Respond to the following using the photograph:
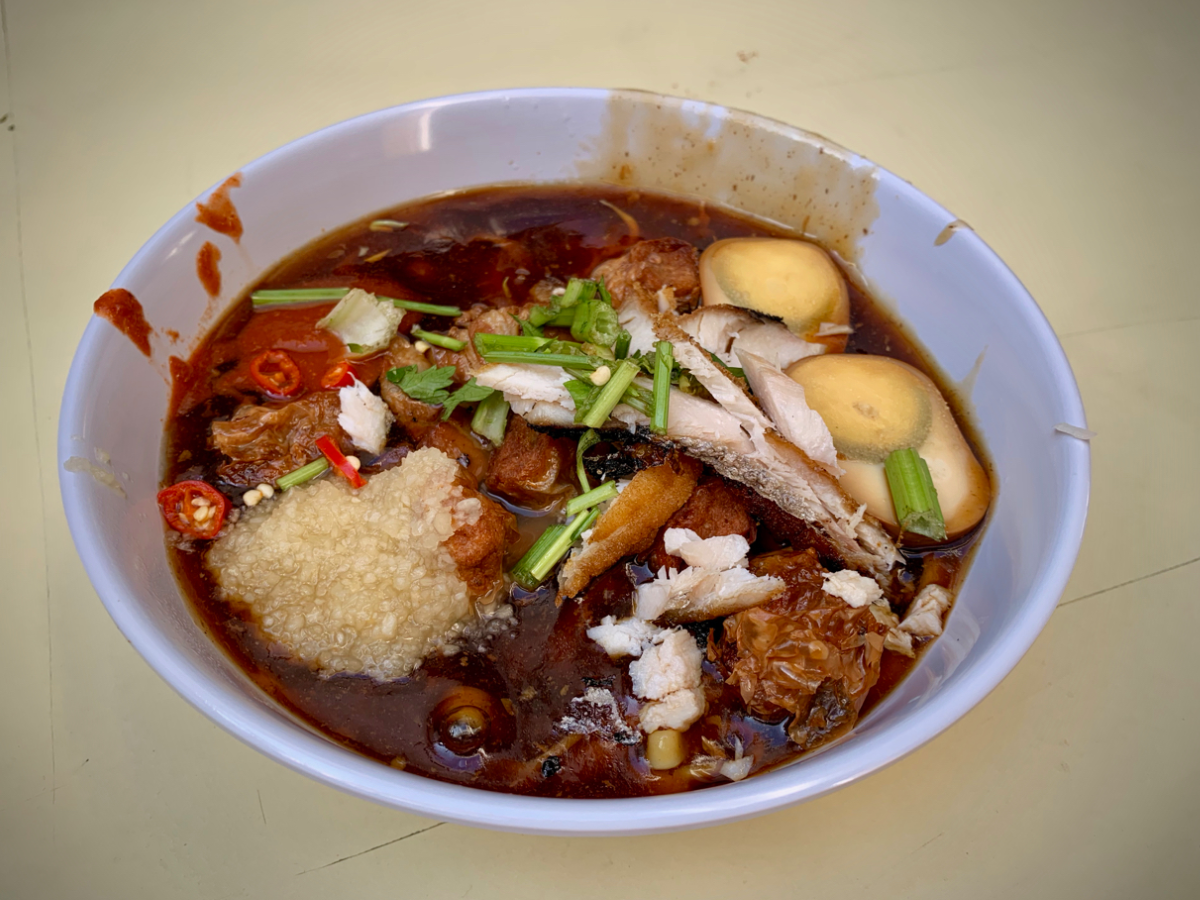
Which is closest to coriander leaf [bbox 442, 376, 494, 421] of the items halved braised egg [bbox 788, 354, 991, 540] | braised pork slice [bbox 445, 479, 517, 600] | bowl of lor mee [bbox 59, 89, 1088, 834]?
bowl of lor mee [bbox 59, 89, 1088, 834]

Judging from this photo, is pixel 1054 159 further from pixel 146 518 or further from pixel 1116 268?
pixel 146 518

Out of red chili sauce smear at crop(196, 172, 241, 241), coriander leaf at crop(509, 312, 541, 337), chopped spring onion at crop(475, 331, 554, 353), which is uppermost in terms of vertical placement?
red chili sauce smear at crop(196, 172, 241, 241)

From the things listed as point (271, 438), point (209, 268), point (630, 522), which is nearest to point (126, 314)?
point (209, 268)

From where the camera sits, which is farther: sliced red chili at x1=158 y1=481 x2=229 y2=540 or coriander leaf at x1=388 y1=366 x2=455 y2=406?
coriander leaf at x1=388 y1=366 x2=455 y2=406

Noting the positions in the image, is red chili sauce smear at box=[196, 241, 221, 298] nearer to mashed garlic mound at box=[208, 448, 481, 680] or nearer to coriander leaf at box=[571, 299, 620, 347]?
mashed garlic mound at box=[208, 448, 481, 680]

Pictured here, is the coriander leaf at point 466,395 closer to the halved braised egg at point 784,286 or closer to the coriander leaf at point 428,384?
the coriander leaf at point 428,384

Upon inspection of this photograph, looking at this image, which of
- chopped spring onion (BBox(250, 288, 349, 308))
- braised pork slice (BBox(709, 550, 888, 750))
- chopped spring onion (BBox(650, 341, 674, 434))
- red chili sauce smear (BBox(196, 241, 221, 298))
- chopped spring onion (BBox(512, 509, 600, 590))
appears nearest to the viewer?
braised pork slice (BBox(709, 550, 888, 750))

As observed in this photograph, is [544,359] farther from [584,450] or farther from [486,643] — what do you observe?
[486,643]
